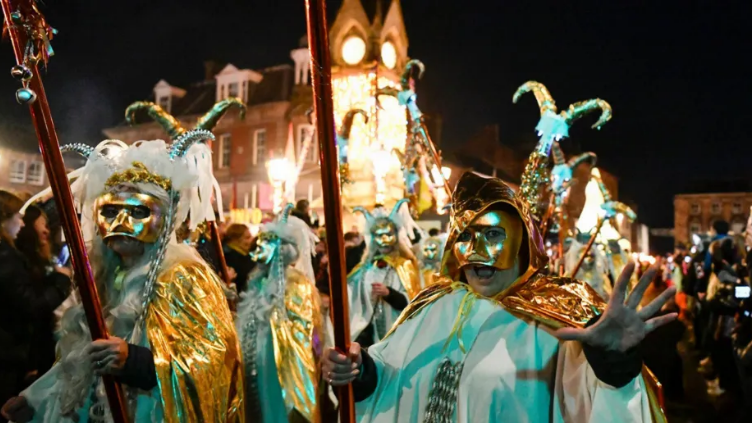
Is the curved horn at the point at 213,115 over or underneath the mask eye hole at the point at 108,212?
over

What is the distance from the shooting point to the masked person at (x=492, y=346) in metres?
2.61

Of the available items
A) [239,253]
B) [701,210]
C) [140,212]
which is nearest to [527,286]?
[140,212]

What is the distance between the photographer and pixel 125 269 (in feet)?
11.8

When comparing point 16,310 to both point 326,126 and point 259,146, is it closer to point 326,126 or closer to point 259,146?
point 326,126

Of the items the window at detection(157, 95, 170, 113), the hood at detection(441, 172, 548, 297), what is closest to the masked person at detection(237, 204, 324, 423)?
the hood at detection(441, 172, 548, 297)

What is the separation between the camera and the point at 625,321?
7.28 ft

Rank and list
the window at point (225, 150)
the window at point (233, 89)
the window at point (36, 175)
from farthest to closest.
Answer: the window at point (233, 89) < the window at point (225, 150) < the window at point (36, 175)

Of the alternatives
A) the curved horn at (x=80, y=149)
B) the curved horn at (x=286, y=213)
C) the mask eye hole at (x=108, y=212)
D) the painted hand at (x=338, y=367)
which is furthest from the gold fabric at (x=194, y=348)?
the curved horn at (x=286, y=213)

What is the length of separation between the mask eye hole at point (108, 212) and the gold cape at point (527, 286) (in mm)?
1687

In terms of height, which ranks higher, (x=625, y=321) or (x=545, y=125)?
(x=545, y=125)

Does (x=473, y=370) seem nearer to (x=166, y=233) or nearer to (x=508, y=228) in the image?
(x=508, y=228)

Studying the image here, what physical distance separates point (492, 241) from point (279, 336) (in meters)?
3.42

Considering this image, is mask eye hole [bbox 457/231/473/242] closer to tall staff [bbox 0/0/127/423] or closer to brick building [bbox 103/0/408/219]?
tall staff [bbox 0/0/127/423]

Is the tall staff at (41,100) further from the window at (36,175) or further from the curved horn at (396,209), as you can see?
the window at (36,175)
